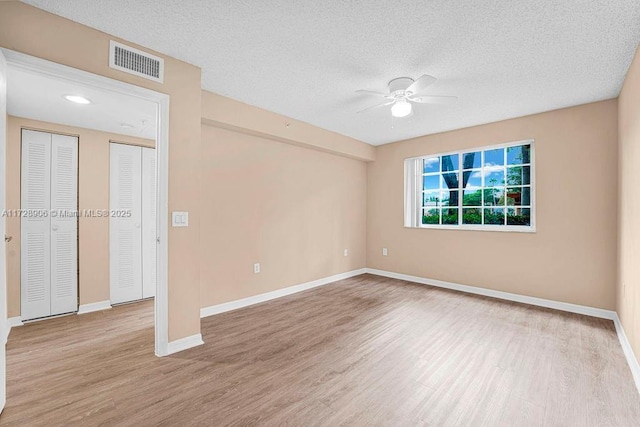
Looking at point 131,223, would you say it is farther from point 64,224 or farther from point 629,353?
point 629,353

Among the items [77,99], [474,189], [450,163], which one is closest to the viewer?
[77,99]

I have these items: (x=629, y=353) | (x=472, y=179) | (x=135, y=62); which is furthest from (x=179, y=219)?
(x=472, y=179)

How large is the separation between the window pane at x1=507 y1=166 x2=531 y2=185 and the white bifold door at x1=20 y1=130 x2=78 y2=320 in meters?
5.88

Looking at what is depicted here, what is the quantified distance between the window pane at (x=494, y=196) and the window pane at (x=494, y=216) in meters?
0.11

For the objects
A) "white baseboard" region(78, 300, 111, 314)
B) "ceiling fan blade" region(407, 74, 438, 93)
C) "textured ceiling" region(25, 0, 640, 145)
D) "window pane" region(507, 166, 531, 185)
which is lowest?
"white baseboard" region(78, 300, 111, 314)

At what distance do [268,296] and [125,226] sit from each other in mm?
2218

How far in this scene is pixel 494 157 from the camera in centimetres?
425

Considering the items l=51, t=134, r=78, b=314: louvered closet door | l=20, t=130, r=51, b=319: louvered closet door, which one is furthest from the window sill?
l=20, t=130, r=51, b=319: louvered closet door

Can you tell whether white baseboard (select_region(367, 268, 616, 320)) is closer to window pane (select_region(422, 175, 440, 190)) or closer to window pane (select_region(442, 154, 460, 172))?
window pane (select_region(422, 175, 440, 190))

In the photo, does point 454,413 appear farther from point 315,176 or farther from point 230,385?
point 315,176

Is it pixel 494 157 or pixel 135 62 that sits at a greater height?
pixel 135 62

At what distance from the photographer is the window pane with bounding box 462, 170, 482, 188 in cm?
441

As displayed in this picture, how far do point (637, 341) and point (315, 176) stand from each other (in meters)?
3.94

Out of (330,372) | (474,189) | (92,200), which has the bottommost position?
(330,372)
